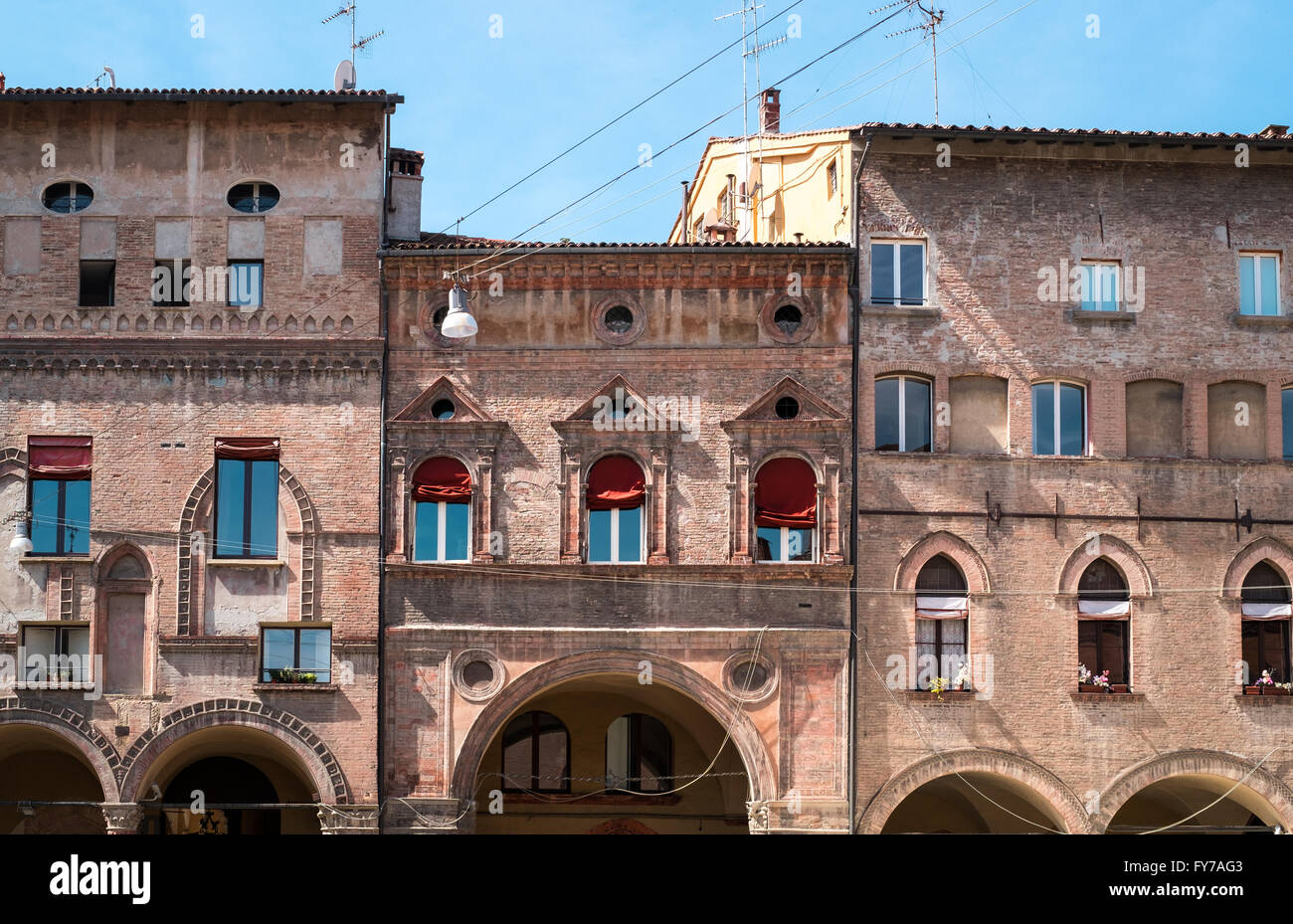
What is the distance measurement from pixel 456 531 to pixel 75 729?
6.81 m

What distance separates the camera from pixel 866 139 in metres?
30.7

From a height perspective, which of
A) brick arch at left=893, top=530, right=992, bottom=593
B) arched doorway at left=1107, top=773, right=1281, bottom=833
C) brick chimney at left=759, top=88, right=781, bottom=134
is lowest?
arched doorway at left=1107, top=773, right=1281, bottom=833

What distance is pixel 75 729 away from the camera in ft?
96.2

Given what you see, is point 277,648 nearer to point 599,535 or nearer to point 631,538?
point 599,535

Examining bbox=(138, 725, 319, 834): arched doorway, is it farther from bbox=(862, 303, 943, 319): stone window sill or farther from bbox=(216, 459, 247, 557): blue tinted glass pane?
bbox=(862, 303, 943, 319): stone window sill

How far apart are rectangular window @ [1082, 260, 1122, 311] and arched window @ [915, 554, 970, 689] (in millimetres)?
5088

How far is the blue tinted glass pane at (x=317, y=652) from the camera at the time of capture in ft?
97.2

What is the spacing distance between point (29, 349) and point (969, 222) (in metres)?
15.8

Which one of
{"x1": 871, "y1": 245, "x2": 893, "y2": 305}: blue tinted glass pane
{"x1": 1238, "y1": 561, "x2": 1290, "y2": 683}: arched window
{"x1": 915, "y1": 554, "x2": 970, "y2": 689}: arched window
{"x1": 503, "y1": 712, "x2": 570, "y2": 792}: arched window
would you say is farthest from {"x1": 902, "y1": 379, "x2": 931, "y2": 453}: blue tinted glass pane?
{"x1": 503, "y1": 712, "x2": 570, "y2": 792}: arched window

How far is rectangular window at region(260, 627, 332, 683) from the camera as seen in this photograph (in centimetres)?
2962

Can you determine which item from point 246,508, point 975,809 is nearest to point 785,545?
point 975,809
